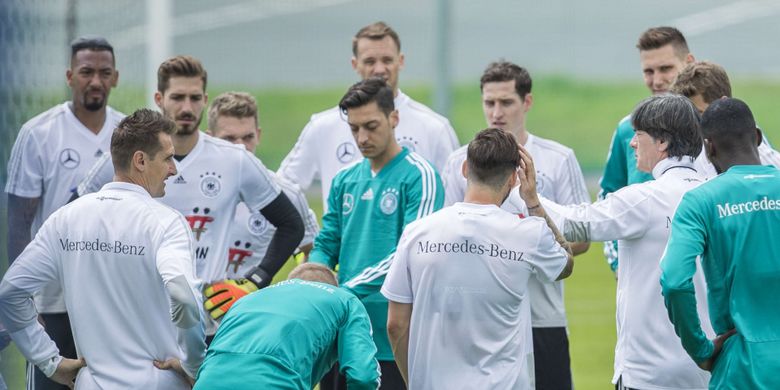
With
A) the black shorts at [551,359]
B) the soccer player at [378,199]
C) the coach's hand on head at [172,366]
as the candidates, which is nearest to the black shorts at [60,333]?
the coach's hand on head at [172,366]

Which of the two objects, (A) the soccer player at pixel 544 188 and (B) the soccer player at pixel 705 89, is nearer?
(B) the soccer player at pixel 705 89

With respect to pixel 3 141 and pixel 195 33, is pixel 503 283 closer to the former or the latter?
pixel 3 141

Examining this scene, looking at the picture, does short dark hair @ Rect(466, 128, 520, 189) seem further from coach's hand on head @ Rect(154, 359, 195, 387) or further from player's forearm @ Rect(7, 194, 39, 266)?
player's forearm @ Rect(7, 194, 39, 266)

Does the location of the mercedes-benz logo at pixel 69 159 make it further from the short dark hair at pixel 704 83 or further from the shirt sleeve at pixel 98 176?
the short dark hair at pixel 704 83

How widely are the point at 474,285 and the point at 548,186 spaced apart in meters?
1.99

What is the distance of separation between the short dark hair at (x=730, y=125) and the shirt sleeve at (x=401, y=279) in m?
1.47

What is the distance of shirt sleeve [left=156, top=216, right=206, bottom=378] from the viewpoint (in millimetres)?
5020

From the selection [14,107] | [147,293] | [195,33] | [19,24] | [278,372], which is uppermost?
[195,33]

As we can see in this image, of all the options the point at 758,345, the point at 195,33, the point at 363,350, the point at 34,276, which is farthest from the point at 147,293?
the point at 195,33

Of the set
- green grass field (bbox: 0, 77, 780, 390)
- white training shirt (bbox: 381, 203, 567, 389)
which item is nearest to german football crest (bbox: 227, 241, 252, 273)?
white training shirt (bbox: 381, 203, 567, 389)

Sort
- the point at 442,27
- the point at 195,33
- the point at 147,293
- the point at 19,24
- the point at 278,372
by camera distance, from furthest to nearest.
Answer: the point at 195,33 < the point at 442,27 < the point at 19,24 < the point at 147,293 < the point at 278,372

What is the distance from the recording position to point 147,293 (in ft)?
17.4

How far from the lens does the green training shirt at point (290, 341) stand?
16.0 ft

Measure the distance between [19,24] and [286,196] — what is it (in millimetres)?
1829
